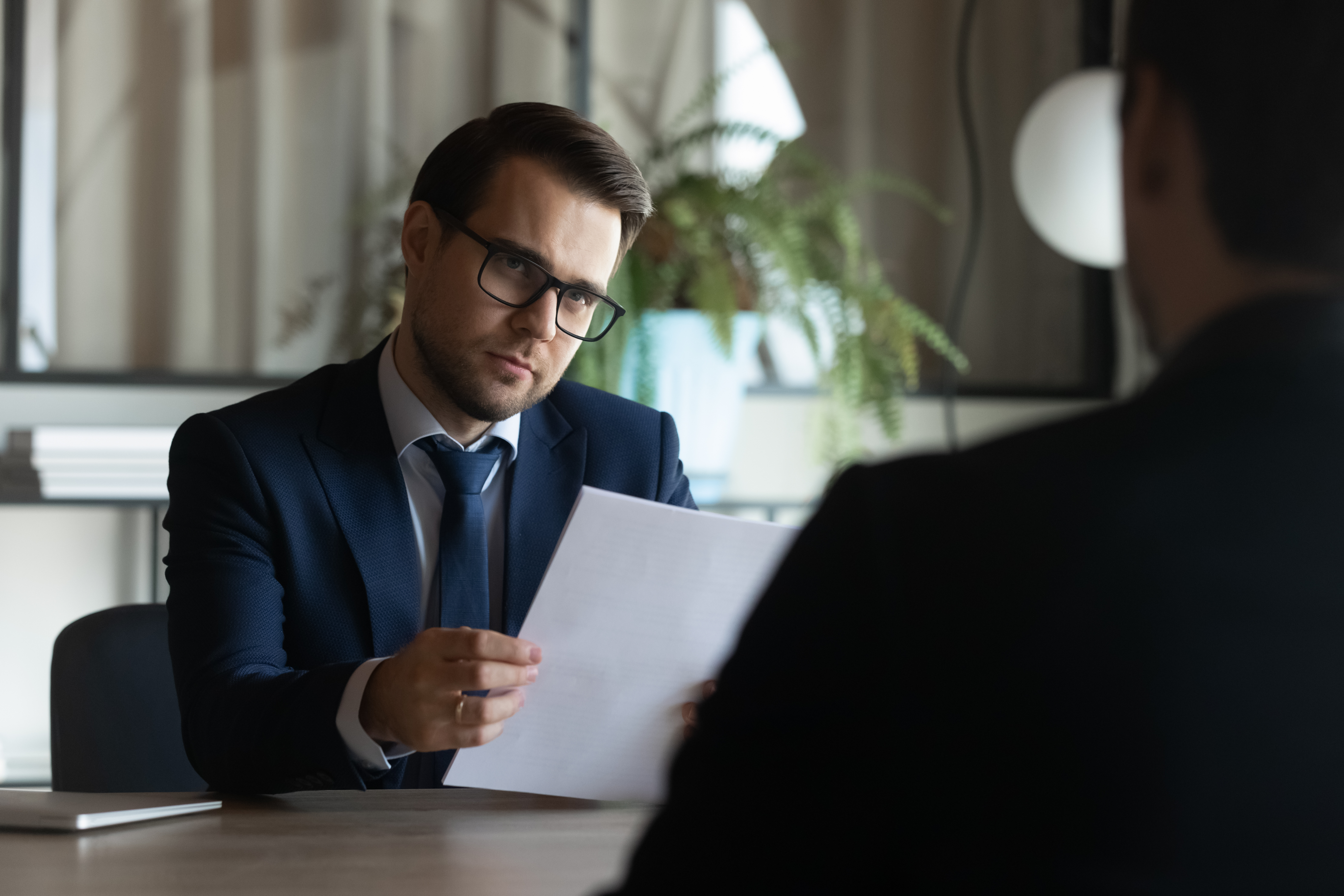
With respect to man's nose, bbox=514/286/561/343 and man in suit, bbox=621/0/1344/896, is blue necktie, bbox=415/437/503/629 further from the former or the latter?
man in suit, bbox=621/0/1344/896

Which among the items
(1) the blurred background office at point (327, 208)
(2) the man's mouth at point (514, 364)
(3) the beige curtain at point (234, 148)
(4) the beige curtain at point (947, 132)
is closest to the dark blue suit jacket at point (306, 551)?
(2) the man's mouth at point (514, 364)

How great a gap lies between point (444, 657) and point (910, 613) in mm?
651

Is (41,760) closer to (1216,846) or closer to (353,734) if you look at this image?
(353,734)

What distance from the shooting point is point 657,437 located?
163 cm

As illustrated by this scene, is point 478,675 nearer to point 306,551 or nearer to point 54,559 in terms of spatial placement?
point 306,551

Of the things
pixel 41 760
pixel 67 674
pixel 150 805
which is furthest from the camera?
pixel 41 760

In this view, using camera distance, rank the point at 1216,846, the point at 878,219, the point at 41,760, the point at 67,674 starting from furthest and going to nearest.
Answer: the point at 878,219 → the point at 41,760 → the point at 67,674 → the point at 1216,846

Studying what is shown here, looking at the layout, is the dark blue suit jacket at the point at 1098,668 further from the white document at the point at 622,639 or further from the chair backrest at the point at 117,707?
the chair backrest at the point at 117,707

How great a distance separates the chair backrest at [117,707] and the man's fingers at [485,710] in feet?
1.66

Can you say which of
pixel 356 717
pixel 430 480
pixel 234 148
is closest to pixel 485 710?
pixel 356 717

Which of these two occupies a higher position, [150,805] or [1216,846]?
[1216,846]

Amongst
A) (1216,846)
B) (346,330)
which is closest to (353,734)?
A: (1216,846)

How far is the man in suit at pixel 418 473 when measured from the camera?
1.13 m

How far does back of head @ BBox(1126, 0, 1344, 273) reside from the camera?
0.44 metres
